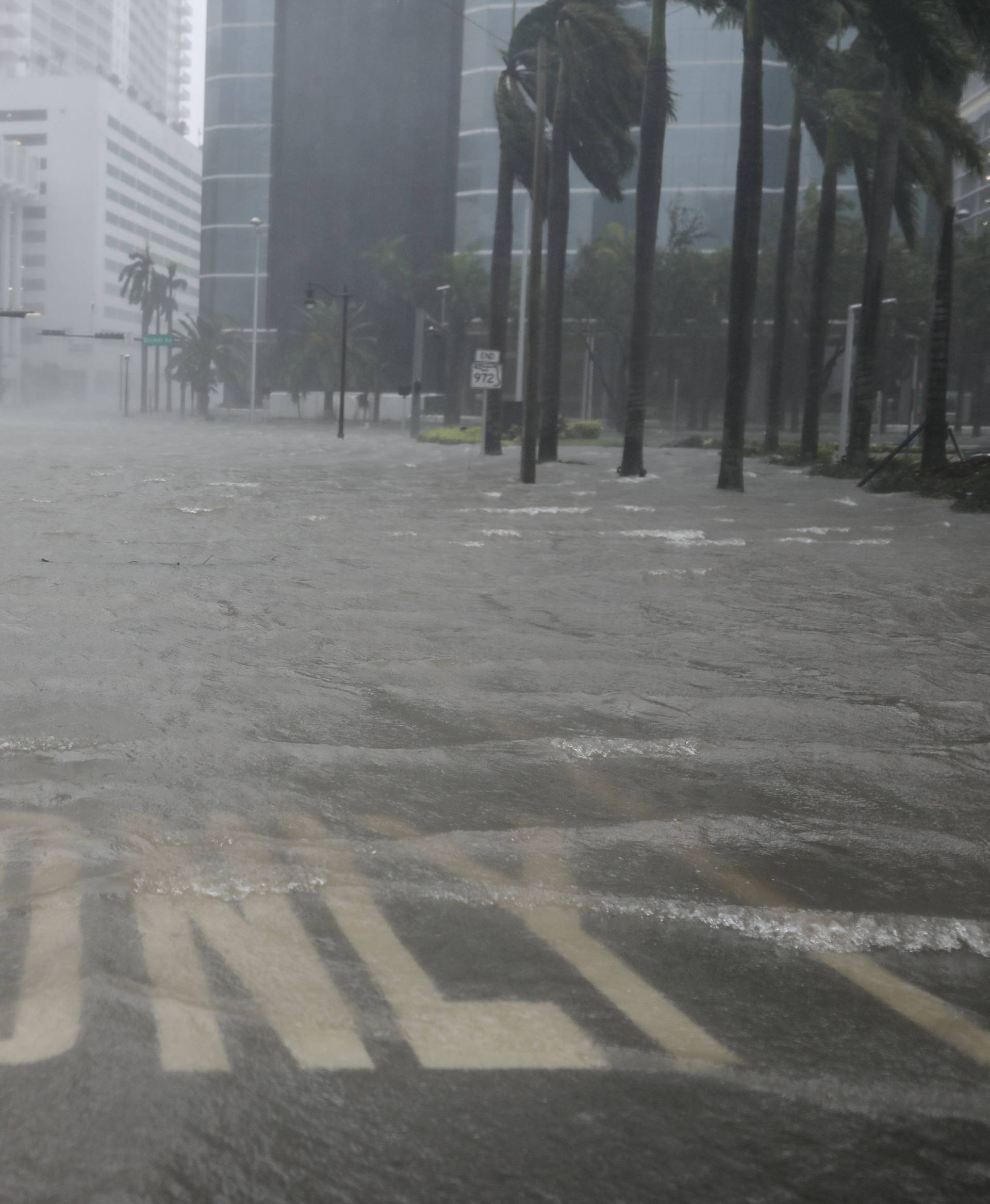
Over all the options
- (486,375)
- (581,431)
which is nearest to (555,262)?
(486,375)

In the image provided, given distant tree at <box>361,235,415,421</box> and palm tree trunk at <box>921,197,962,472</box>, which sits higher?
distant tree at <box>361,235,415,421</box>

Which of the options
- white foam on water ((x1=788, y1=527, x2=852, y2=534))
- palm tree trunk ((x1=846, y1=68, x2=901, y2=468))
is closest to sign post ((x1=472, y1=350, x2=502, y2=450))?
palm tree trunk ((x1=846, y1=68, x2=901, y2=468))

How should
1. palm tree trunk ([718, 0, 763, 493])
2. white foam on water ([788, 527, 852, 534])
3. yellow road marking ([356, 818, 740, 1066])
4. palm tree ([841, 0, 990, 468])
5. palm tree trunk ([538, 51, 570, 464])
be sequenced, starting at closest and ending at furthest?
yellow road marking ([356, 818, 740, 1066]) → white foam on water ([788, 527, 852, 534]) → palm tree ([841, 0, 990, 468]) → palm tree trunk ([718, 0, 763, 493]) → palm tree trunk ([538, 51, 570, 464])

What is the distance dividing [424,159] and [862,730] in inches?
3722

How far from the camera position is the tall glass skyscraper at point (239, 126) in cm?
10044

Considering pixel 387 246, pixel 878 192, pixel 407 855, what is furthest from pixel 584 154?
pixel 387 246

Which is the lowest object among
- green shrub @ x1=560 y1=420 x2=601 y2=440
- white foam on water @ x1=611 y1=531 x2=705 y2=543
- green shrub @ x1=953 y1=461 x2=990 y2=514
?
white foam on water @ x1=611 y1=531 x2=705 y2=543

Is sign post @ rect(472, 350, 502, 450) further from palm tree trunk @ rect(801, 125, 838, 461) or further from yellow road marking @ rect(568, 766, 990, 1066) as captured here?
yellow road marking @ rect(568, 766, 990, 1066)

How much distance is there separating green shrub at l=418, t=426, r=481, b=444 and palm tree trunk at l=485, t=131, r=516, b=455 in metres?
8.91

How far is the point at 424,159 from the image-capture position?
96438 mm

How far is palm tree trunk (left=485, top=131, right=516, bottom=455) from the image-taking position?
38.8m

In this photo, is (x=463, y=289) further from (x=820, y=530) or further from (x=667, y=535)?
(x=667, y=535)

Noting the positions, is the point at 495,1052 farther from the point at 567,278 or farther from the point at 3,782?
the point at 567,278

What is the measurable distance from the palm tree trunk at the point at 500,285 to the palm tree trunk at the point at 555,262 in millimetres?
1430
